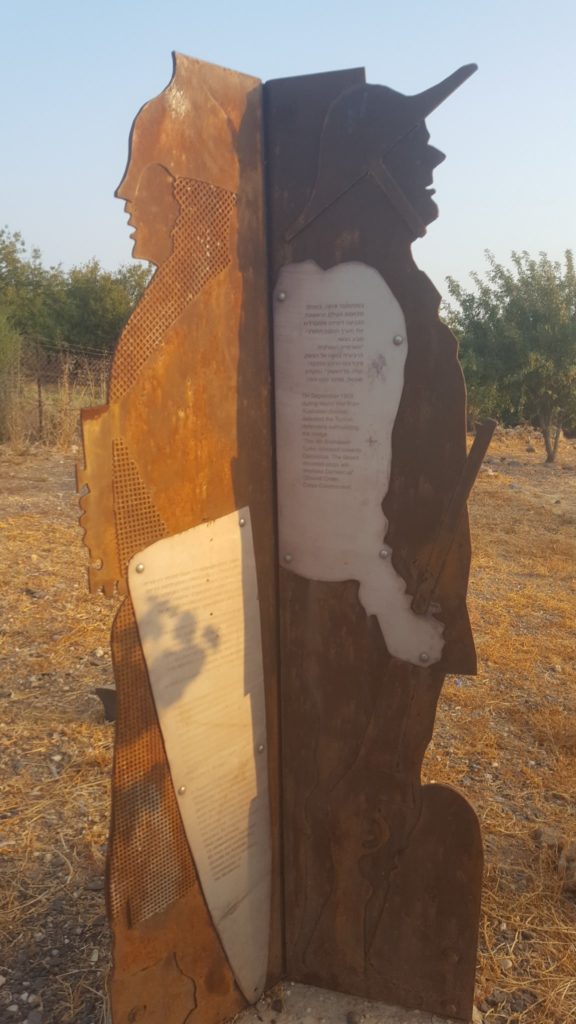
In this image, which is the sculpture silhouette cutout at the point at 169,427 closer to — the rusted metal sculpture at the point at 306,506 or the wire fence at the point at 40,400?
the rusted metal sculpture at the point at 306,506

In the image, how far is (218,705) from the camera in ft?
6.70

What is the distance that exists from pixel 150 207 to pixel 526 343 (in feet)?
46.9

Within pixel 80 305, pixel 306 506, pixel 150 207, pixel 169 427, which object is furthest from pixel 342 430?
pixel 80 305

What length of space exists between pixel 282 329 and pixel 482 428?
53 cm

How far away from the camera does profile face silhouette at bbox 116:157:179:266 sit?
169 centimetres

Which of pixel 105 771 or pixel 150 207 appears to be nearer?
pixel 150 207

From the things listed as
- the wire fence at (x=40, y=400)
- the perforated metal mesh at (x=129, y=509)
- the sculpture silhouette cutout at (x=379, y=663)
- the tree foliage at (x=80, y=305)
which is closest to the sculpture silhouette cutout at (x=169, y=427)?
the perforated metal mesh at (x=129, y=509)

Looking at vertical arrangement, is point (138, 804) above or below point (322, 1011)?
above

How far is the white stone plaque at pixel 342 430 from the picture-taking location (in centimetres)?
198

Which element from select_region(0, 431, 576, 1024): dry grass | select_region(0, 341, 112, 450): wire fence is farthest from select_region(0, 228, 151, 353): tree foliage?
select_region(0, 431, 576, 1024): dry grass

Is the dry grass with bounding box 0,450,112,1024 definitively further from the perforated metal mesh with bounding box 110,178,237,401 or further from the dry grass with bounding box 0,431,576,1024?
the perforated metal mesh with bounding box 110,178,237,401

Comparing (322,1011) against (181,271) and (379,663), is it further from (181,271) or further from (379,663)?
(181,271)

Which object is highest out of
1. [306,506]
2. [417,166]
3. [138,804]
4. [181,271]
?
[417,166]

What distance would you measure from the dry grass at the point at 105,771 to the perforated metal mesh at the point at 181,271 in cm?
182
